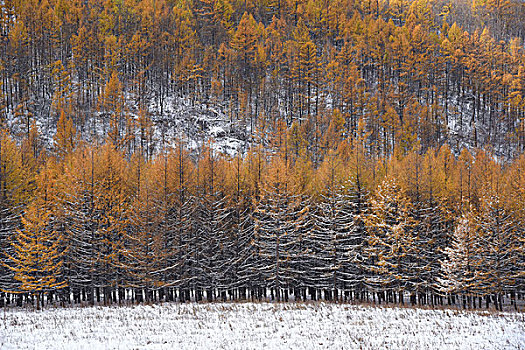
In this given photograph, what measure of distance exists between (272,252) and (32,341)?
21.4 meters

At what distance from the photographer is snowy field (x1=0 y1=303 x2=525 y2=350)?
615 inches

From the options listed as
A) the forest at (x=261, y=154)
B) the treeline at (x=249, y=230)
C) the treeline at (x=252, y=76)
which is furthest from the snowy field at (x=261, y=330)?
the treeline at (x=252, y=76)

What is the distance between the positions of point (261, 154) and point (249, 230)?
19080 millimetres

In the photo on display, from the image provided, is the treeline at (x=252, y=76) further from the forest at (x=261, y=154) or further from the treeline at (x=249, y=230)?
the treeline at (x=249, y=230)

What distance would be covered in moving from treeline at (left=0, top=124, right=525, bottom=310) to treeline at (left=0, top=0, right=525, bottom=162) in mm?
30409

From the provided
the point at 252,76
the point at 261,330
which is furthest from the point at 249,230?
the point at 252,76

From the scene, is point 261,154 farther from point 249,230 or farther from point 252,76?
point 252,76

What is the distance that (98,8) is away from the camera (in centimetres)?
10756

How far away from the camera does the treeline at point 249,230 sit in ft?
105

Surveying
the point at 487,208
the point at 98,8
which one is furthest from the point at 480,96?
the point at 98,8

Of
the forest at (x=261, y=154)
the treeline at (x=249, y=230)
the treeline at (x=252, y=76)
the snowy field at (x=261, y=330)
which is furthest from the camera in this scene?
the treeline at (x=252, y=76)

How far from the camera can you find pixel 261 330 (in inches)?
722

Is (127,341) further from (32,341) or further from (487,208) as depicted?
(487,208)

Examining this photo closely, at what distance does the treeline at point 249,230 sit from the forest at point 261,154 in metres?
0.22
